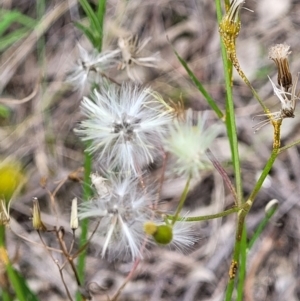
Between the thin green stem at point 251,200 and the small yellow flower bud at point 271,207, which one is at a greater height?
the thin green stem at point 251,200

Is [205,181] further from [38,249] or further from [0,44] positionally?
[0,44]

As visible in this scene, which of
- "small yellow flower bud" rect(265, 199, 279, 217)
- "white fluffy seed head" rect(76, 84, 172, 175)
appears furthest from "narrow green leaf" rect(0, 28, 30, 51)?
"small yellow flower bud" rect(265, 199, 279, 217)

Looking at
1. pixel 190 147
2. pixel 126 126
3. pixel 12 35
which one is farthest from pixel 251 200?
pixel 12 35

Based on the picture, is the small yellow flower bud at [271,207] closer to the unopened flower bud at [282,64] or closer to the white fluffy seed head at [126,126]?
the white fluffy seed head at [126,126]

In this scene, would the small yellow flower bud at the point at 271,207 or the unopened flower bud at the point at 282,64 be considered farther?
the small yellow flower bud at the point at 271,207

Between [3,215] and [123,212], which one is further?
[123,212]

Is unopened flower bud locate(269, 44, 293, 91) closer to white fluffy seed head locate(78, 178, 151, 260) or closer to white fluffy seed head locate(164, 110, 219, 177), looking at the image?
white fluffy seed head locate(164, 110, 219, 177)

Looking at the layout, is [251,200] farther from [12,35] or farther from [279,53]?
[12,35]

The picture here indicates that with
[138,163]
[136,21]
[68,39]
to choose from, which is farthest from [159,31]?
[138,163]

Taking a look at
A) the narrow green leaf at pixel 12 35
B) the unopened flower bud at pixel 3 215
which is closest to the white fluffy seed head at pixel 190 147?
the unopened flower bud at pixel 3 215
